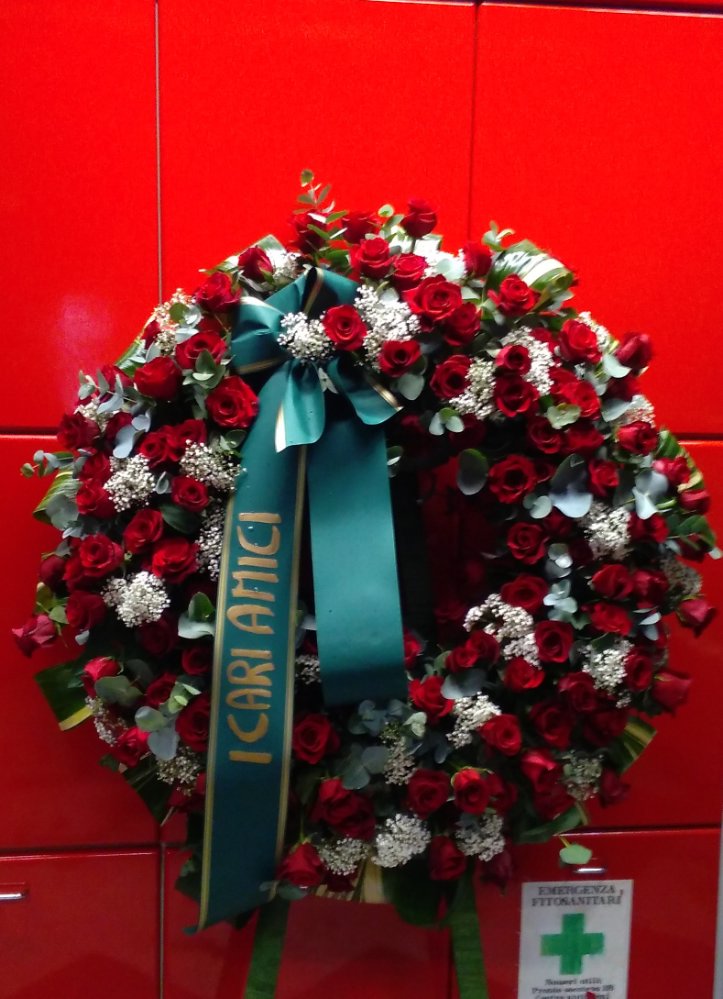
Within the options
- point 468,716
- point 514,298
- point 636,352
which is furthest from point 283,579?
point 636,352

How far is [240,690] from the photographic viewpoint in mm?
1269

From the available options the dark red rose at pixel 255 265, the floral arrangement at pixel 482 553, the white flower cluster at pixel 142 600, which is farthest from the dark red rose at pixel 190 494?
the dark red rose at pixel 255 265

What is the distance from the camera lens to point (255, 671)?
1271 millimetres

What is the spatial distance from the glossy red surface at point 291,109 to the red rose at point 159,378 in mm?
353

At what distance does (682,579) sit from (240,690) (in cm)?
74

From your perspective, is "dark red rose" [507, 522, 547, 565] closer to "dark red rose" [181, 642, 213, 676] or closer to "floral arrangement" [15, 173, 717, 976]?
"floral arrangement" [15, 173, 717, 976]

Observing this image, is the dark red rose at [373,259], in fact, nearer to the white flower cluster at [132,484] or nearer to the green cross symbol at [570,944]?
the white flower cluster at [132,484]

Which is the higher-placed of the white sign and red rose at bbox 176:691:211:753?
red rose at bbox 176:691:211:753

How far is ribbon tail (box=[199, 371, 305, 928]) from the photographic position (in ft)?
4.17

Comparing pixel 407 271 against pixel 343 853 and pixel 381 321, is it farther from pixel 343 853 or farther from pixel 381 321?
pixel 343 853

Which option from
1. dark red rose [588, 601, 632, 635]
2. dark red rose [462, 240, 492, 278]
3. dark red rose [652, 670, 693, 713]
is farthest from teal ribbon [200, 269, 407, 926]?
dark red rose [652, 670, 693, 713]

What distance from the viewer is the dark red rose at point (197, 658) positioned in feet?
4.19

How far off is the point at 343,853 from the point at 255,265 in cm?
94

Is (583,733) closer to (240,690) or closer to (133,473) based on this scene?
(240,690)
